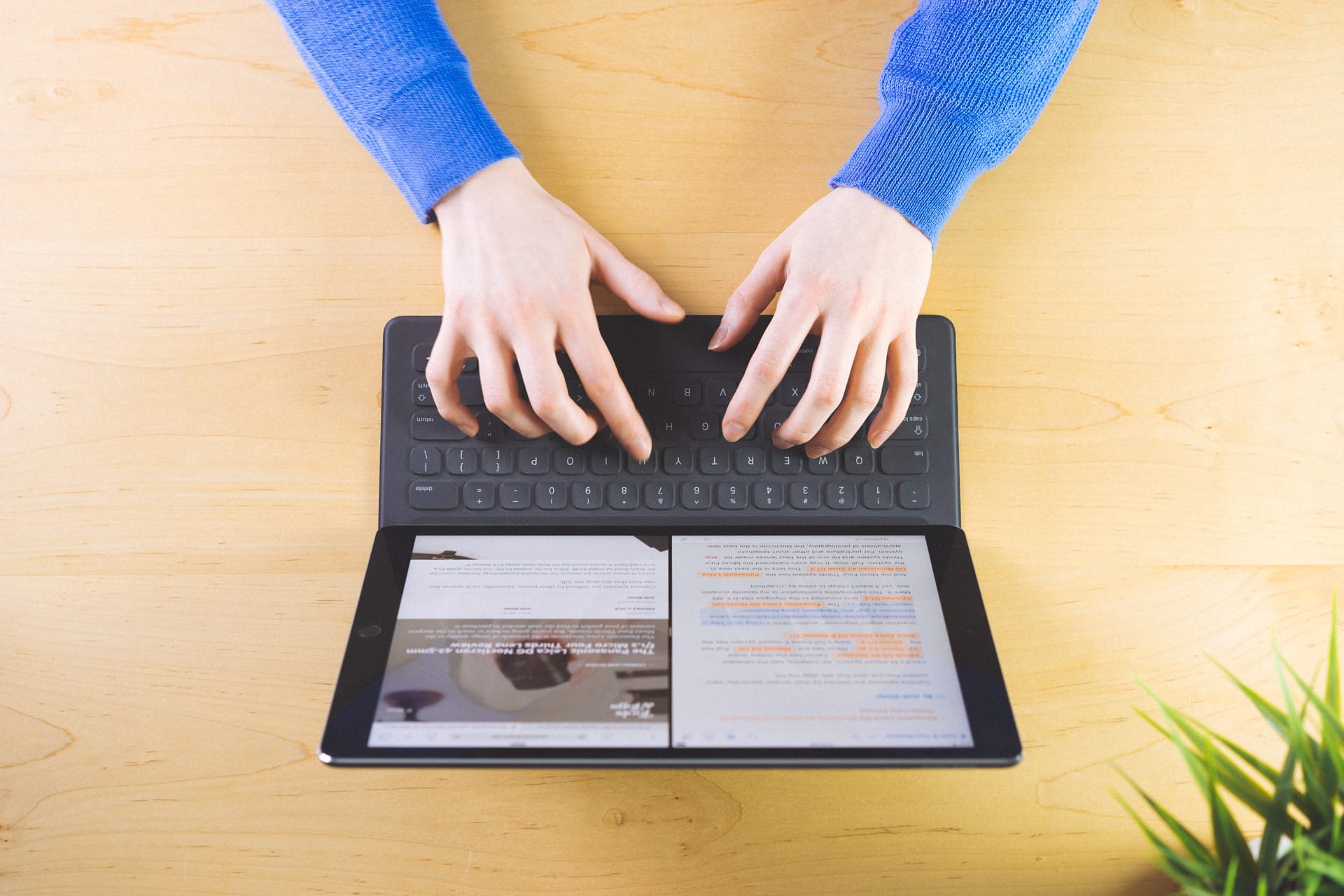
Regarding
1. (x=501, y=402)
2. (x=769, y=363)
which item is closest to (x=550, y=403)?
(x=501, y=402)

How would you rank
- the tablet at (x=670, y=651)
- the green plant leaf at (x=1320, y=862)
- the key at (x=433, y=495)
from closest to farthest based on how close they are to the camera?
the green plant leaf at (x=1320, y=862)
the tablet at (x=670, y=651)
the key at (x=433, y=495)

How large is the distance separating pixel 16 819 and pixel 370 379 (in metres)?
0.31

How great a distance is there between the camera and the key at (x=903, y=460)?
48 cm

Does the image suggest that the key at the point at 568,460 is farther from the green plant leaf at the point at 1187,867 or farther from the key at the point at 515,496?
the green plant leaf at the point at 1187,867

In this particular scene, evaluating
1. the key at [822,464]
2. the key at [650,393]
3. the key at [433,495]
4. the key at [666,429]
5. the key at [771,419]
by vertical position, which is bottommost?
the key at [433,495]

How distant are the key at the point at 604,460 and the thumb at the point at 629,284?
91 millimetres

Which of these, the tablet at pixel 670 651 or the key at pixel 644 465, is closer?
the tablet at pixel 670 651

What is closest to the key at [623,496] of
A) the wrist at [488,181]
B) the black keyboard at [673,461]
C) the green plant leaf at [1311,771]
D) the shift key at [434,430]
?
the black keyboard at [673,461]

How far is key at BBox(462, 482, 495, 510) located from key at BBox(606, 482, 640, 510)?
0.24 feet

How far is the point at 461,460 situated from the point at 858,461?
25cm

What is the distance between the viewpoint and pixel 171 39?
57cm

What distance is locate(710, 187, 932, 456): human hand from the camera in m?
0.46

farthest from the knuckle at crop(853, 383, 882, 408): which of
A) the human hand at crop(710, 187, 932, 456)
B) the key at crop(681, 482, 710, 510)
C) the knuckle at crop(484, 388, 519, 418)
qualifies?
the knuckle at crop(484, 388, 519, 418)

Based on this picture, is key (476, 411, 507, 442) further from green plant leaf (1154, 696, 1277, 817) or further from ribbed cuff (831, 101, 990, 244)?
green plant leaf (1154, 696, 1277, 817)
